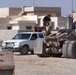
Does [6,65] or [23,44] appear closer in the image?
[6,65]

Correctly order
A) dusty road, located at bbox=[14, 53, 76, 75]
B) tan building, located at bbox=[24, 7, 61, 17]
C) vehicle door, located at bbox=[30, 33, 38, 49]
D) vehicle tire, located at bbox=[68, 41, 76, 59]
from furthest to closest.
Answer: tan building, located at bbox=[24, 7, 61, 17]
vehicle door, located at bbox=[30, 33, 38, 49]
vehicle tire, located at bbox=[68, 41, 76, 59]
dusty road, located at bbox=[14, 53, 76, 75]

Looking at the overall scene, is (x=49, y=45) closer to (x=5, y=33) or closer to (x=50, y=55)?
(x=50, y=55)

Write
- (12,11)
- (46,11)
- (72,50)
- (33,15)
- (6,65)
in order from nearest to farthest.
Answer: (6,65) < (72,50) < (33,15) < (46,11) < (12,11)

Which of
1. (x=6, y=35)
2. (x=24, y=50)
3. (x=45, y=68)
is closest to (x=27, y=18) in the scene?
(x=6, y=35)

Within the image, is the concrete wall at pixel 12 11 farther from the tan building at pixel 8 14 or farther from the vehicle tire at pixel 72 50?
the vehicle tire at pixel 72 50

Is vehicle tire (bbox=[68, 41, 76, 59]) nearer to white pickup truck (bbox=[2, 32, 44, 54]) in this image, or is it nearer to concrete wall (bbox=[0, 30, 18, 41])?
white pickup truck (bbox=[2, 32, 44, 54])

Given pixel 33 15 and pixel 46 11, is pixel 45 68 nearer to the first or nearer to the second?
pixel 33 15

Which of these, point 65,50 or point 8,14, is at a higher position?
point 8,14

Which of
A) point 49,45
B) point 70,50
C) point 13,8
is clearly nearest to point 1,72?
point 70,50

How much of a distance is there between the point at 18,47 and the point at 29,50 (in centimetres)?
119

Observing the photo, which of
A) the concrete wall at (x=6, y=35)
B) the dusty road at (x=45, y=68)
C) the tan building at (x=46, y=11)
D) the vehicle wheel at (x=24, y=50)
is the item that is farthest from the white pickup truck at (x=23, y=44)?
the tan building at (x=46, y=11)

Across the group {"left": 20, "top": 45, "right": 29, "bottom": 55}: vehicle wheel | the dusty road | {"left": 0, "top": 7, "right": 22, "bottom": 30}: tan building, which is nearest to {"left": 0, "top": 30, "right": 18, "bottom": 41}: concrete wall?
{"left": 20, "top": 45, "right": 29, "bottom": 55}: vehicle wheel

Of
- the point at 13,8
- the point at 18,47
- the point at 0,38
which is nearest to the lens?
the point at 18,47

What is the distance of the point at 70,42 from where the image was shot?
80.3ft
